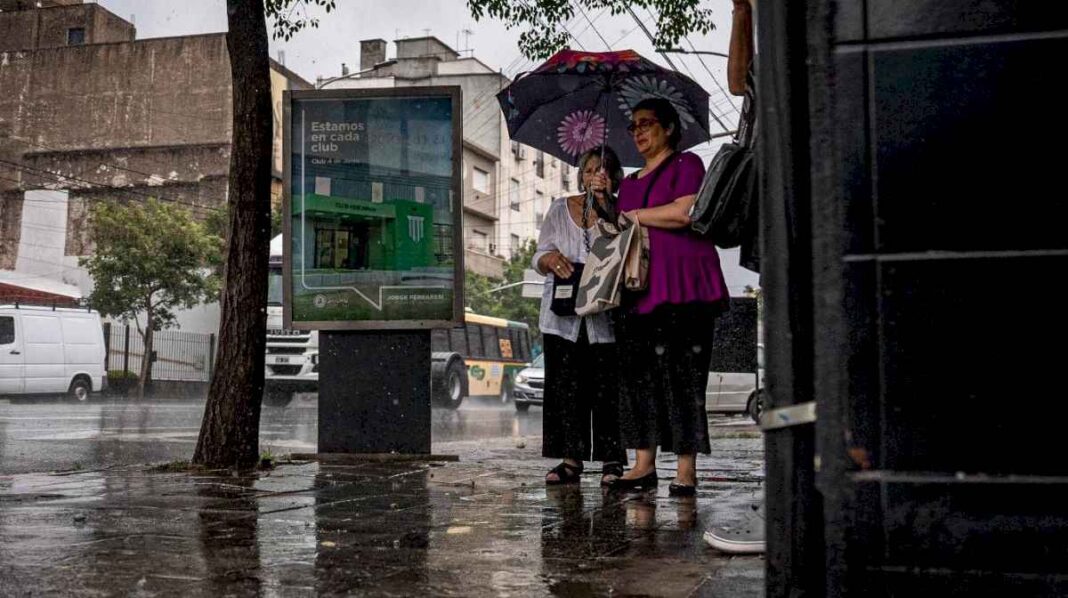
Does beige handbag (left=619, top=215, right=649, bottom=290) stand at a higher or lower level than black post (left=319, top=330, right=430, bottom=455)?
higher

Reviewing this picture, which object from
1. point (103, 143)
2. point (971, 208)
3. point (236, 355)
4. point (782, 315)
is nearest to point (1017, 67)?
point (971, 208)

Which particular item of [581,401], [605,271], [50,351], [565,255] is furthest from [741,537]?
[50,351]

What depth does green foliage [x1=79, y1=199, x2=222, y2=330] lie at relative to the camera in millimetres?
35375

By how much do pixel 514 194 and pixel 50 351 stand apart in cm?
4124

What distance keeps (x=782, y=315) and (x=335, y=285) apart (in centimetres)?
661

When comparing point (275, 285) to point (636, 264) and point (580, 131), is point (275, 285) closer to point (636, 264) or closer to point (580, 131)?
point (580, 131)

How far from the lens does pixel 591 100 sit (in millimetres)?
7344

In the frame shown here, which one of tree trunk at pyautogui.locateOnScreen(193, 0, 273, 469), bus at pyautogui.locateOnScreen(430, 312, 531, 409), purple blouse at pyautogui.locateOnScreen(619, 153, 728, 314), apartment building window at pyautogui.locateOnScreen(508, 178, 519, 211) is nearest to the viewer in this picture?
purple blouse at pyautogui.locateOnScreen(619, 153, 728, 314)

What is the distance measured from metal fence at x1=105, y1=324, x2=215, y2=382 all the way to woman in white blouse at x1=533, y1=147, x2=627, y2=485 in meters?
31.6

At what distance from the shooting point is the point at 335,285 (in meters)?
8.56

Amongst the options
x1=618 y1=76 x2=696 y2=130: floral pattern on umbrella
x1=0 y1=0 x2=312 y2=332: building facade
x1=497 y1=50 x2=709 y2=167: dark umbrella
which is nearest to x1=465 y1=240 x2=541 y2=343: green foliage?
x1=0 y1=0 x2=312 y2=332: building facade

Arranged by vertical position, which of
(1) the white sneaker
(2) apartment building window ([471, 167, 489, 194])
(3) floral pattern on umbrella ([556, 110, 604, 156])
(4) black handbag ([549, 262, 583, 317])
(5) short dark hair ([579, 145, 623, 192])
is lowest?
(1) the white sneaker

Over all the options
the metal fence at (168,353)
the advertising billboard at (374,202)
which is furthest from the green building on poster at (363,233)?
the metal fence at (168,353)

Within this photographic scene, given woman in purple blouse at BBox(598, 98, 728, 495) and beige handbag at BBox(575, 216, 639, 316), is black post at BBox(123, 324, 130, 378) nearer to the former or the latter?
beige handbag at BBox(575, 216, 639, 316)
